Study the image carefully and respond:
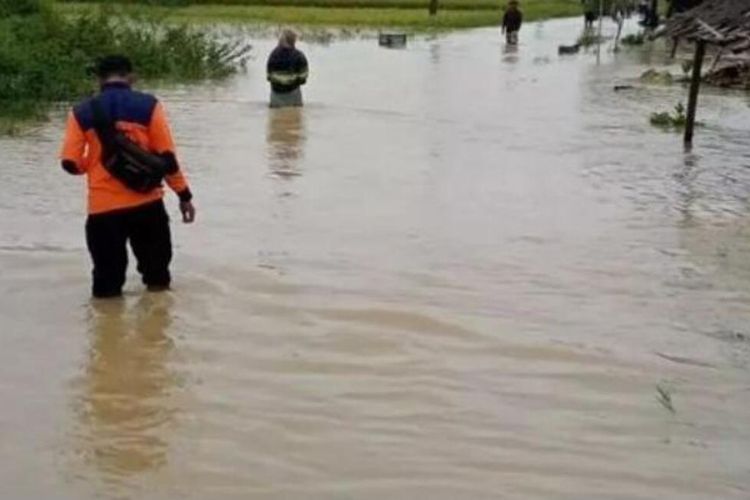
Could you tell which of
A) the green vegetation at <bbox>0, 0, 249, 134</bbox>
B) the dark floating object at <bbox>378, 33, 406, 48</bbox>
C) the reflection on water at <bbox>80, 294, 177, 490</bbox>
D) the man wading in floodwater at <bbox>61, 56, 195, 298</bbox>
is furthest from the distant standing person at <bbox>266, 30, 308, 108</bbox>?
the dark floating object at <bbox>378, 33, 406, 48</bbox>

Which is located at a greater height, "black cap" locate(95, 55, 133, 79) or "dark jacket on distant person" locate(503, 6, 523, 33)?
"black cap" locate(95, 55, 133, 79)

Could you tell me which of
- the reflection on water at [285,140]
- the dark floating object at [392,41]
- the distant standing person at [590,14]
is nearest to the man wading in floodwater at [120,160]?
the reflection on water at [285,140]

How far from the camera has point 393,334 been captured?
335 inches

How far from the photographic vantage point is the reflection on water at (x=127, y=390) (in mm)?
6305

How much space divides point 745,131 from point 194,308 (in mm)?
12961

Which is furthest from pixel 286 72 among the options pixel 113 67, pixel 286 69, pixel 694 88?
pixel 113 67

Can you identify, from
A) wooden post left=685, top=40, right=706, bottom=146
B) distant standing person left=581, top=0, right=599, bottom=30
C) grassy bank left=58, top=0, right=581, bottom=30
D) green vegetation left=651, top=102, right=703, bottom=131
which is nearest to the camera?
wooden post left=685, top=40, right=706, bottom=146

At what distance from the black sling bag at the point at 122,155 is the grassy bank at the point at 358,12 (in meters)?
35.4

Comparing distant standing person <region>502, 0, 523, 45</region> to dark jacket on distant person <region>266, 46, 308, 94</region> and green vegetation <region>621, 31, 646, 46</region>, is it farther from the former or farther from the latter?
dark jacket on distant person <region>266, 46, 308, 94</region>

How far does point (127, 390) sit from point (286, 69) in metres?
13.2

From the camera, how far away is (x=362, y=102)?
23.4 metres

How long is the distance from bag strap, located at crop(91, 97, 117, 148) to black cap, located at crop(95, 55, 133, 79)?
0.18 meters

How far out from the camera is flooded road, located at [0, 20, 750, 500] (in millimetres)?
6270

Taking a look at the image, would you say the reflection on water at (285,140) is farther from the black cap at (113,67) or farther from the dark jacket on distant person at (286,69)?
the black cap at (113,67)
